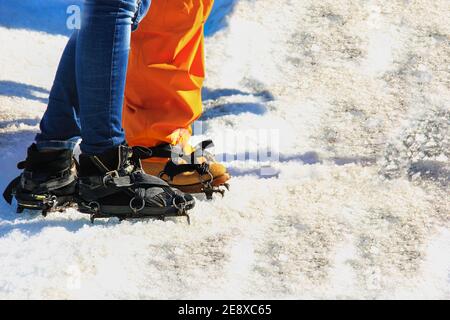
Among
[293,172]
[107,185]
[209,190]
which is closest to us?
[107,185]

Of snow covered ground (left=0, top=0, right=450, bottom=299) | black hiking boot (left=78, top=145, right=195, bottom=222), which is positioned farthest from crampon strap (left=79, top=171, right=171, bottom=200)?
snow covered ground (left=0, top=0, right=450, bottom=299)

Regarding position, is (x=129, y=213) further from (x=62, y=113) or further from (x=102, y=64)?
(x=102, y=64)

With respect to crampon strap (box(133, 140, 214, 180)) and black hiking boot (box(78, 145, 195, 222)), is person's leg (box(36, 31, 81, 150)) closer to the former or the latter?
black hiking boot (box(78, 145, 195, 222))

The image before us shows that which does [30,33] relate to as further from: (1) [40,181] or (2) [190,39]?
(1) [40,181]

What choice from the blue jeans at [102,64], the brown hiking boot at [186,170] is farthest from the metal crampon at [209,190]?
the blue jeans at [102,64]

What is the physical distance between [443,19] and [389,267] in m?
2.58

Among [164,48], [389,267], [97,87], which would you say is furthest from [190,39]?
[389,267]

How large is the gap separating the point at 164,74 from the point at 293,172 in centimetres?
66

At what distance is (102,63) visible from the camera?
2.19 metres

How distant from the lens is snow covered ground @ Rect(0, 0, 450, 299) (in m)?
2.14

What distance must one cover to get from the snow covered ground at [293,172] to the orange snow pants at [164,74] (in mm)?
340

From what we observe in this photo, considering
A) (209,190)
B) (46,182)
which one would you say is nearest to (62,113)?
(46,182)

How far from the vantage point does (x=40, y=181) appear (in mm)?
2424

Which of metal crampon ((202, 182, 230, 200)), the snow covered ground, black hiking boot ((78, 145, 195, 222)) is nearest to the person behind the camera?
the snow covered ground
